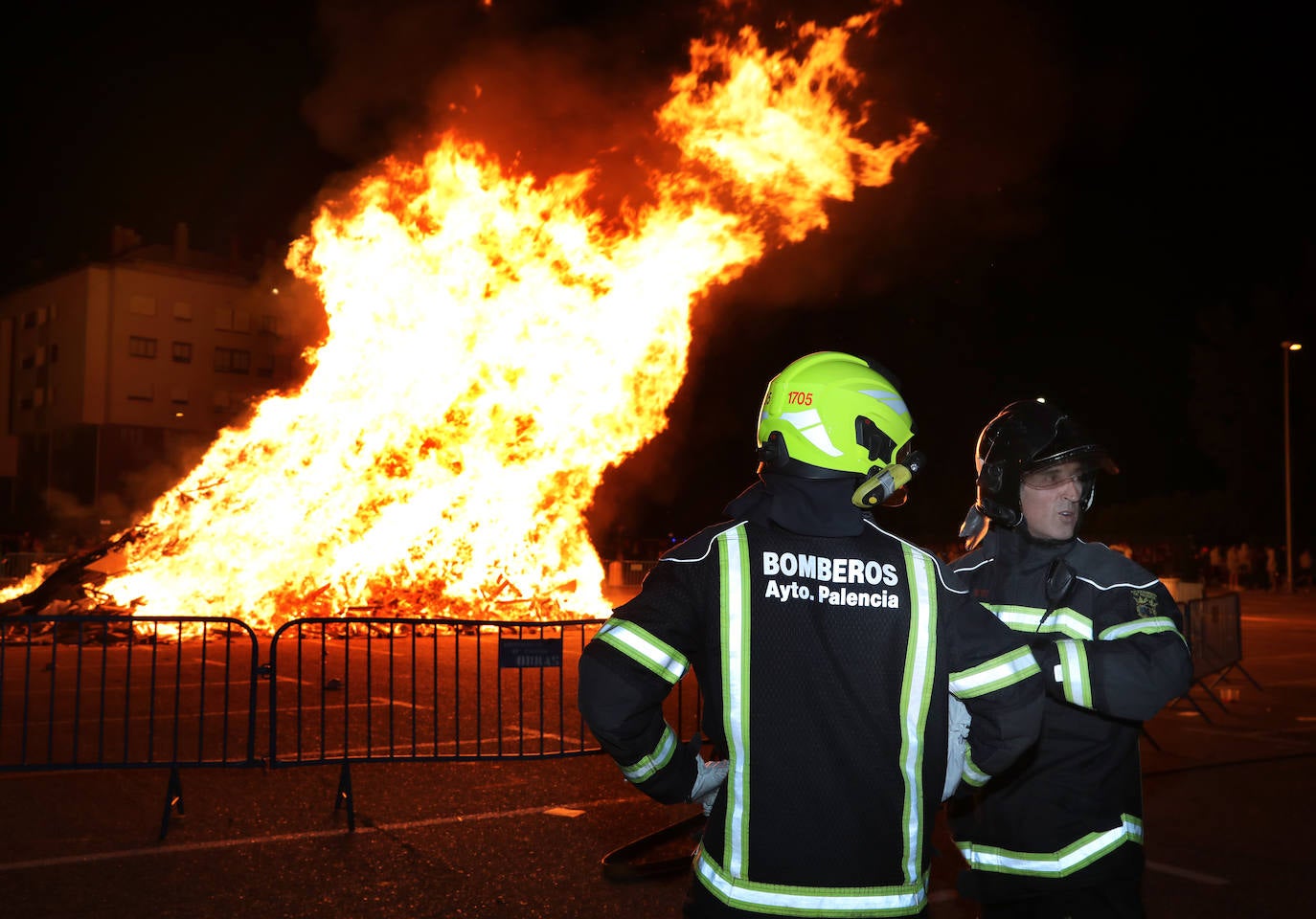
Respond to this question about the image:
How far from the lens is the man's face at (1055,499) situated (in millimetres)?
3506

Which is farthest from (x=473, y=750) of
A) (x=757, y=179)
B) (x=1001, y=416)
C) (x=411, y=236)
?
(x=411, y=236)

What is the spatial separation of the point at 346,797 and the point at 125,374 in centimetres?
4907

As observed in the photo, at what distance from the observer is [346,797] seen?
6727 millimetres

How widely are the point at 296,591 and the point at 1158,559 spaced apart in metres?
28.3

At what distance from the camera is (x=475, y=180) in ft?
56.6

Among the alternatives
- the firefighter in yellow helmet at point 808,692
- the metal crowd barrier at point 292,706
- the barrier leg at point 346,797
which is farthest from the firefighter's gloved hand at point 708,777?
the barrier leg at point 346,797

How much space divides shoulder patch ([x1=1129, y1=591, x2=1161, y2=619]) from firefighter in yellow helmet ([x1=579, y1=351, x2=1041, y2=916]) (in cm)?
78

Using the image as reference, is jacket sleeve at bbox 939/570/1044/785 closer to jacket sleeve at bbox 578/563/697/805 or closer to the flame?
jacket sleeve at bbox 578/563/697/805

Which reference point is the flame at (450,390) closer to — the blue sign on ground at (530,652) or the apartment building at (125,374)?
the blue sign on ground at (530,652)

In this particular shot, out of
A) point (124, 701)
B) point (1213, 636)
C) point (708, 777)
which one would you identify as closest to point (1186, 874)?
point (708, 777)

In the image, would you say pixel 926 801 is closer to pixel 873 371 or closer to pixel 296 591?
pixel 873 371

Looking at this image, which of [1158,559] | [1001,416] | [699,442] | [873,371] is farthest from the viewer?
[699,442]

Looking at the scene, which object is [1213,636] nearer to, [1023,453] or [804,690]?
[1023,453]

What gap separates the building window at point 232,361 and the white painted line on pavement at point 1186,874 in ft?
174
